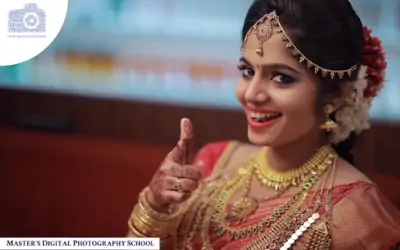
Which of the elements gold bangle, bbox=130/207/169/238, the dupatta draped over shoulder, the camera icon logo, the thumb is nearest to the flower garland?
the dupatta draped over shoulder

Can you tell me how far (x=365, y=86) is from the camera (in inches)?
38.7

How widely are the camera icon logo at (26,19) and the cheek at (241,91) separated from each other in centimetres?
Answer: 35

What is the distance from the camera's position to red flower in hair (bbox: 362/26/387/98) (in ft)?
3.23

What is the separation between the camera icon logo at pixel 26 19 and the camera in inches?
37.8

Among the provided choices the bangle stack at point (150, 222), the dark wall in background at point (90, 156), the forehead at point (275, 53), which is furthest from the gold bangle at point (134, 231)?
the forehead at point (275, 53)

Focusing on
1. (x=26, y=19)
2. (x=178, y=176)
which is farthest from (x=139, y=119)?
(x=26, y=19)

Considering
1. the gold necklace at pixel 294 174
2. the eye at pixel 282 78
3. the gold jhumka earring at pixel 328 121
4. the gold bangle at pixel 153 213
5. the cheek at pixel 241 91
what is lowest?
the gold bangle at pixel 153 213

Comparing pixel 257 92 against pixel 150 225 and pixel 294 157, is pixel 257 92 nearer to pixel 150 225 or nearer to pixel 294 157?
pixel 294 157

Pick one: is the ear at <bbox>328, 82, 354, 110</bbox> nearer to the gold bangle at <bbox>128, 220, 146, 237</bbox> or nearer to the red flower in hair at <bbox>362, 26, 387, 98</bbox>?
the red flower in hair at <bbox>362, 26, 387, 98</bbox>

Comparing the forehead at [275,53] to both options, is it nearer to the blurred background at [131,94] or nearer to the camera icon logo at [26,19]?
the blurred background at [131,94]

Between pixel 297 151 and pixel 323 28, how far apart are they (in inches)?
8.8

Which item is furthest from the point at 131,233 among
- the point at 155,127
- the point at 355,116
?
the point at 355,116

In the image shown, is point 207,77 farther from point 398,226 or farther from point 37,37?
point 398,226

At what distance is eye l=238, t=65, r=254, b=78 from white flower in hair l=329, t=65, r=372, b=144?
0.16 metres
